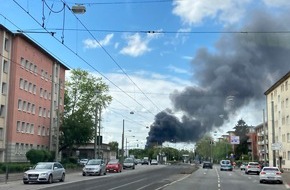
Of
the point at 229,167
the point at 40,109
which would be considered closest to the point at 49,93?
the point at 40,109

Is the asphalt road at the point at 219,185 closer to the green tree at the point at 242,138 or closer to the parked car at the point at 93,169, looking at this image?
the parked car at the point at 93,169

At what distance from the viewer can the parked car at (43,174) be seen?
30.9 metres

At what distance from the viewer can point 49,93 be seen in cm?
7912

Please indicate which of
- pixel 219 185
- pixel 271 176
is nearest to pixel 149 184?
pixel 219 185

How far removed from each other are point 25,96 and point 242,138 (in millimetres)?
97355

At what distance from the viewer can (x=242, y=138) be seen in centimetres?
14850

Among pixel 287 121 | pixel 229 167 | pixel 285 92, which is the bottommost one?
pixel 229 167

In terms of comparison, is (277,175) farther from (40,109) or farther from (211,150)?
(211,150)

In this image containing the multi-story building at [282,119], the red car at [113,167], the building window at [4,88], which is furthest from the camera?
the multi-story building at [282,119]

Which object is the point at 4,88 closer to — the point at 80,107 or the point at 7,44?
the point at 7,44

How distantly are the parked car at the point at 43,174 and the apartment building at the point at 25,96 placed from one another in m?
19.9

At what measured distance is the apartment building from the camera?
60656mm

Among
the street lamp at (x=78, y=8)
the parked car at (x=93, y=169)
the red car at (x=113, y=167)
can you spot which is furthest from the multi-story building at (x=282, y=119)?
the street lamp at (x=78, y=8)

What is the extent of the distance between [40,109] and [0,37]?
732 inches
